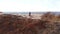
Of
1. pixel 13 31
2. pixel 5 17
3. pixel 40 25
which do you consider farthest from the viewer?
pixel 5 17

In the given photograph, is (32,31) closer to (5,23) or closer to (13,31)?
(13,31)

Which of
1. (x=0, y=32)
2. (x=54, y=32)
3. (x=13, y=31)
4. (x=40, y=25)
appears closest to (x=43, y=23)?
(x=40, y=25)

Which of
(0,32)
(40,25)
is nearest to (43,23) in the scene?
(40,25)

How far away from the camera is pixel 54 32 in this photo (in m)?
6.67

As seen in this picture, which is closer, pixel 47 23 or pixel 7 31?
pixel 7 31

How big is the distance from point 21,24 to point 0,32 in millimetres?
1030

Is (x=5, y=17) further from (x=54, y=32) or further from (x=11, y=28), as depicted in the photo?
(x=54, y=32)

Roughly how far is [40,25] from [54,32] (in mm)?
781

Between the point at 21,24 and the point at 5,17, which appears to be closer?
the point at 21,24

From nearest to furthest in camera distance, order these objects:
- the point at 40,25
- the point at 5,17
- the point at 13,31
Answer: the point at 13,31 < the point at 40,25 < the point at 5,17

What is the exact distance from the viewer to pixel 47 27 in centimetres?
695

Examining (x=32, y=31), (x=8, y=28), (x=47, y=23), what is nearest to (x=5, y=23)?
(x=8, y=28)

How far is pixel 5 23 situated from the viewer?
23.9 ft

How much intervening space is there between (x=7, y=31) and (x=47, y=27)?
68.2 inches
